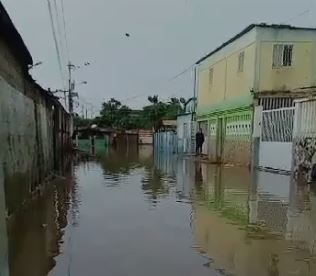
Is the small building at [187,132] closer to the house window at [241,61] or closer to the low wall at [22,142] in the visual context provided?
the house window at [241,61]

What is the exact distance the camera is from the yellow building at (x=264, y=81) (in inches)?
899

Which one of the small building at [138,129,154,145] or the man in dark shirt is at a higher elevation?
the man in dark shirt

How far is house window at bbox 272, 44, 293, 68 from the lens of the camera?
2559cm

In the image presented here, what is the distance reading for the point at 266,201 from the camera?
12.4 meters

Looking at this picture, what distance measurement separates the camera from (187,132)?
43094 mm

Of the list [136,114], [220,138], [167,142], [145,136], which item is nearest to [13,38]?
[220,138]

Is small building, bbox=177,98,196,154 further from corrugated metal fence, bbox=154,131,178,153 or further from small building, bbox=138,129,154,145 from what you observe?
small building, bbox=138,129,154,145

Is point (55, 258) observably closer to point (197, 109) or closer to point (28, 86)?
point (28, 86)

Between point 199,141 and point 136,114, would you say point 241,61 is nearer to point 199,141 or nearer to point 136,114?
point 199,141

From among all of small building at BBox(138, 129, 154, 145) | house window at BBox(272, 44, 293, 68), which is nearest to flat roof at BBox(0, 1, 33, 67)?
house window at BBox(272, 44, 293, 68)

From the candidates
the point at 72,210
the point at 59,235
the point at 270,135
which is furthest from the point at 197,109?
the point at 59,235

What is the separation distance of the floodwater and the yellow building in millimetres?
8214

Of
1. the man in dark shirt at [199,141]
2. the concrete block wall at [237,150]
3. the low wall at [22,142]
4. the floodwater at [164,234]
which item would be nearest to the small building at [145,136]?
the man in dark shirt at [199,141]

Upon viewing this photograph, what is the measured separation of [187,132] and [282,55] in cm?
1812
